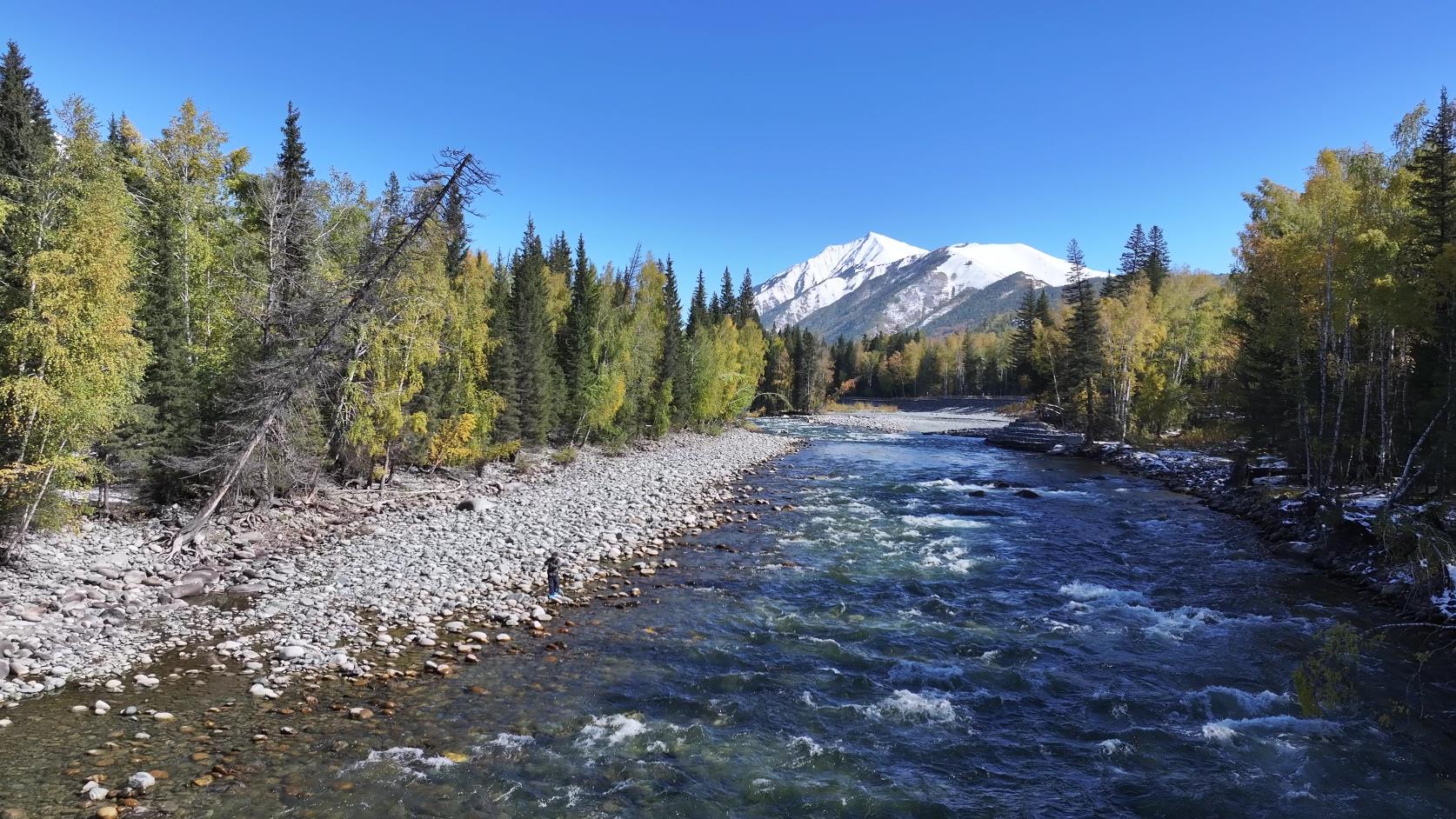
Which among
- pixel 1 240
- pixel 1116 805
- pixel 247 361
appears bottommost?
pixel 1116 805

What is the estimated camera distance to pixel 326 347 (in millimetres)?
16562

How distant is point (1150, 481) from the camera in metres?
35.9

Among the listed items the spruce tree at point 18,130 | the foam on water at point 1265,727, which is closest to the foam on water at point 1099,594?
the foam on water at point 1265,727

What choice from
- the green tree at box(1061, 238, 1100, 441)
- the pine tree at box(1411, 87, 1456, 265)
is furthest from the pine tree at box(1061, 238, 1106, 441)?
the pine tree at box(1411, 87, 1456, 265)

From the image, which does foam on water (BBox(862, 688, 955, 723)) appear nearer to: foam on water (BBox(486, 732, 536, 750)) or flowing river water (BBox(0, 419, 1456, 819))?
flowing river water (BBox(0, 419, 1456, 819))

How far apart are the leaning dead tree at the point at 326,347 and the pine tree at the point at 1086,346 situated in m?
49.7

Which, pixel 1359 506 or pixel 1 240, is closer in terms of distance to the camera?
pixel 1 240

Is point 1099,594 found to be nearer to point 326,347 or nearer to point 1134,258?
point 326,347

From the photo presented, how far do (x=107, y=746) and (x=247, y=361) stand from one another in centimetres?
1457

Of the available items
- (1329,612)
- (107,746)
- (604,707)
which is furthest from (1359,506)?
(107,746)

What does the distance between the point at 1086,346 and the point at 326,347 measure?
2168 inches

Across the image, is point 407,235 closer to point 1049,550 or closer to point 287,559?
point 287,559

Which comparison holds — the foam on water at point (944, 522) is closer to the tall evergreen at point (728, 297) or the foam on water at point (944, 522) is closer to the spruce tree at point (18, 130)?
the spruce tree at point (18, 130)

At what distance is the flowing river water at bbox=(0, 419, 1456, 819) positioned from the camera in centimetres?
823
